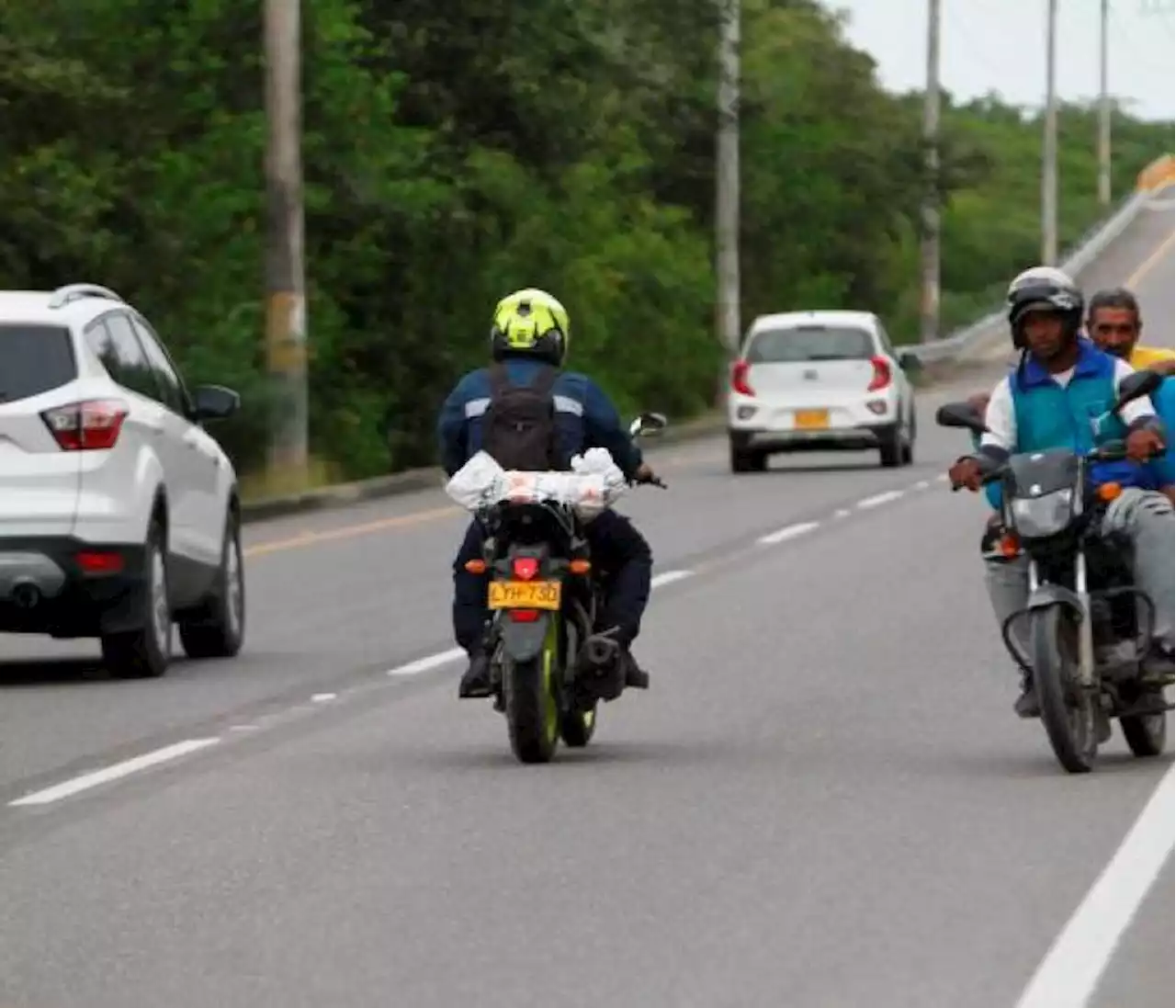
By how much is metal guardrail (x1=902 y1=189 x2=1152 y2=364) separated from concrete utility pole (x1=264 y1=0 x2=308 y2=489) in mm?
14184

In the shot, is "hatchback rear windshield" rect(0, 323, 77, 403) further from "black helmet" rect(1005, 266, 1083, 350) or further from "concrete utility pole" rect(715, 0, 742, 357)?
"concrete utility pole" rect(715, 0, 742, 357)

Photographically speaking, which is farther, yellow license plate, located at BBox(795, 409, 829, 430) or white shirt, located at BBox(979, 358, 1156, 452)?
yellow license plate, located at BBox(795, 409, 829, 430)

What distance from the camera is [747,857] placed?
11242 millimetres

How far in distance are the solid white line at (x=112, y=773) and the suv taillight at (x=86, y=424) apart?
8.73 ft

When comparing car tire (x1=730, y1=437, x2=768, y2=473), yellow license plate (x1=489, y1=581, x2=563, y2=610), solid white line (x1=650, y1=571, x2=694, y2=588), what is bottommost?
car tire (x1=730, y1=437, x2=768, y2=473)

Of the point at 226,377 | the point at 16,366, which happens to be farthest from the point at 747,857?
the point at 226,377

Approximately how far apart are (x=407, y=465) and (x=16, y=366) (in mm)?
27769

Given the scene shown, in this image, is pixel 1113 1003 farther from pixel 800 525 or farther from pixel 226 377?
pixel 226 377

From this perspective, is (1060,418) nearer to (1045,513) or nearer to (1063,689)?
(1045,513)

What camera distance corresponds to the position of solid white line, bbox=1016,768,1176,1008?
8852 mm

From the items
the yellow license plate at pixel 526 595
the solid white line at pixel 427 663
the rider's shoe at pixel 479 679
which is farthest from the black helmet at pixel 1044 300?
the solid white line at pixel 427 663

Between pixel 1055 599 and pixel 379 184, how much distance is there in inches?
1094

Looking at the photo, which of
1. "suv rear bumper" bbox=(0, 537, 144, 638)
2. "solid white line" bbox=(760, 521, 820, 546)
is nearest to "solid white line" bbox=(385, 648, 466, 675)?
"suv rear bumper" bbox=(0, 537, 144, 638)

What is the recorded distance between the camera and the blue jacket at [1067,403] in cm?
1366
